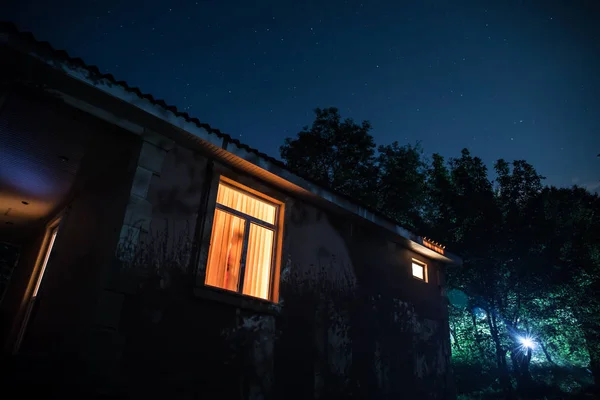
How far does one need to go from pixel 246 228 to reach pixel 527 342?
18960mm

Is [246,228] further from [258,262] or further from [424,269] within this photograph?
[424,269]

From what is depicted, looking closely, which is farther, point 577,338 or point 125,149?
point 577,338

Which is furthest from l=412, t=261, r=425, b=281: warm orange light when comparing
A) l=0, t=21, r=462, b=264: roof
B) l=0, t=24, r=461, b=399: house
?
l=0, t=21, r=462, b=264: roof

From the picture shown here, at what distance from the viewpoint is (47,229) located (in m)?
9.98

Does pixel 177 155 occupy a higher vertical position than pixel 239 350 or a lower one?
higher

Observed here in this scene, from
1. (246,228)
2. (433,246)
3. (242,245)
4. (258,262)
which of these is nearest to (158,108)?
(246,228)

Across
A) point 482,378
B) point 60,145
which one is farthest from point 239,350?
point 482,378

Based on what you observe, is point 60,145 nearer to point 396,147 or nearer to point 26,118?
point 26,118

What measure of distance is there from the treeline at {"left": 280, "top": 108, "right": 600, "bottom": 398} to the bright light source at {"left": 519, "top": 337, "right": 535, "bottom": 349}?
0.06 m

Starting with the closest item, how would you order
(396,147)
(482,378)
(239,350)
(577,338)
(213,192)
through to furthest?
(239,350) → (213,192) → (577,338) → (482,378) → (396,147)

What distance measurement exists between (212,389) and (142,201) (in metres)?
2.77

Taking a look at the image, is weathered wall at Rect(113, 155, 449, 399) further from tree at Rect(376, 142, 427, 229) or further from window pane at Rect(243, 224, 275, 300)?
tree at Rect(376, 142, 427, 229)

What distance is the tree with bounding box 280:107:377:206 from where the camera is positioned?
23719 millimetres

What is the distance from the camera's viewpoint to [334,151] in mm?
24297
